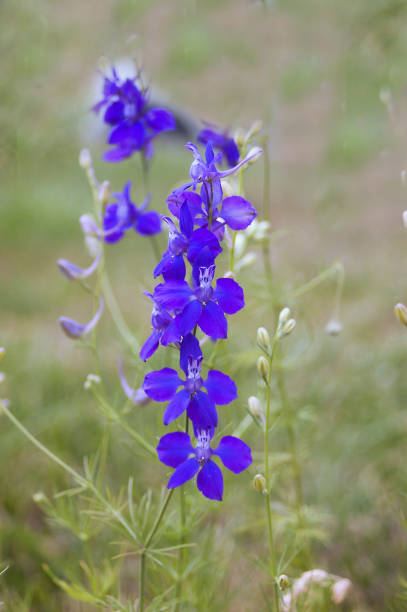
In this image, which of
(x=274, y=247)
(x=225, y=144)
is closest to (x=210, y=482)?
(x=225, y=144)

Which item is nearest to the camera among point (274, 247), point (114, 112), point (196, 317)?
point (196, 317)

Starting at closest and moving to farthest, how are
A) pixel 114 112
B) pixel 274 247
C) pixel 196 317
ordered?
pixel 196 317
pixel 114 112
pixel 274 247

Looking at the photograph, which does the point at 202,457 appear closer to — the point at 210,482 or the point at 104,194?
the point at 210,482

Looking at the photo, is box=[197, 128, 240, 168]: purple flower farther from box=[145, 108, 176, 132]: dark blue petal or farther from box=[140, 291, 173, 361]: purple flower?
box=[140, 291, 173, 361]: purple flower

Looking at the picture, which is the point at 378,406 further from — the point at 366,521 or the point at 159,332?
the point at 159,332

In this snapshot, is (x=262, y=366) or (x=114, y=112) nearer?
(x=262, y=366)

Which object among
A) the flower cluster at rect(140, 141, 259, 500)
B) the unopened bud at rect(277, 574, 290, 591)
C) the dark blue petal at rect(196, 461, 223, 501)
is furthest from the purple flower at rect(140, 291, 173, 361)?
the unopened bud at rect(277, 574, 290, 591)

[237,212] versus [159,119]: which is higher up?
[159,119]

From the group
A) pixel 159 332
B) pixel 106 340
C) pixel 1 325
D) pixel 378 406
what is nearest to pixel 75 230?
pixel 1 325

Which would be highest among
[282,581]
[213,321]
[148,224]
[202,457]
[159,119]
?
[159,119]
